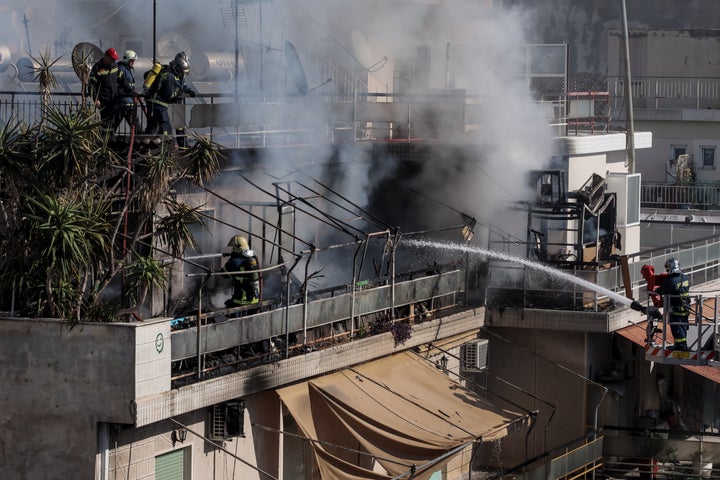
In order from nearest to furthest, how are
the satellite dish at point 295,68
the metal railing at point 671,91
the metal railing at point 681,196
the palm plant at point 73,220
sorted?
the palm plant at point 73,220
the satellite dish at point 295,68
the metal railing at point 681,196
the metal railing at point 671,91

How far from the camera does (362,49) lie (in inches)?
1077

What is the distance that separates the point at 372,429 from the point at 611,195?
9091 mm

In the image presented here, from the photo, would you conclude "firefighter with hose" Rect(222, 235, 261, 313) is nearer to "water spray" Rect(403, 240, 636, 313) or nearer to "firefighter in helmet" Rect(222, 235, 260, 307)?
"firefighter in helmet" Rect(222, 235, 260, 307)

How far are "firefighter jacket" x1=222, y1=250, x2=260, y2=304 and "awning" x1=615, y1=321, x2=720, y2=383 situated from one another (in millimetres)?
6653

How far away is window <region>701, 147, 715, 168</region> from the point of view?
1539 inches

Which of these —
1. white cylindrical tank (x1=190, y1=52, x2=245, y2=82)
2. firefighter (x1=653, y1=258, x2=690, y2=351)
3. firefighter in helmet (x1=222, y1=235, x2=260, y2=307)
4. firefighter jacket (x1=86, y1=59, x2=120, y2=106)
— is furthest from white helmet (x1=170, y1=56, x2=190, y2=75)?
white cylindrical tank (x1=190, y1=52, x2=245, y2=82)

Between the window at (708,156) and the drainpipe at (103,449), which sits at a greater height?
the window at (708,156)

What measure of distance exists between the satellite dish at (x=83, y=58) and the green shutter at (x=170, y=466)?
14.5 feet

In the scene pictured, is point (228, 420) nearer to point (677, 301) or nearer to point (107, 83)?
point (107, 83)

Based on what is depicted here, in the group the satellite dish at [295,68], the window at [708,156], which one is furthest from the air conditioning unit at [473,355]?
the window at [708,156]

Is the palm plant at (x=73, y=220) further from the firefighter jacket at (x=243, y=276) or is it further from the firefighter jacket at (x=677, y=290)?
the firefighter jacket at (x=677, y=290)

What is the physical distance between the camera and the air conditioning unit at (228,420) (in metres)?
16.8

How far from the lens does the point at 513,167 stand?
24656mm

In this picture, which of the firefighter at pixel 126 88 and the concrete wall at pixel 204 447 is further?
the firefighter at pixel 126 88
